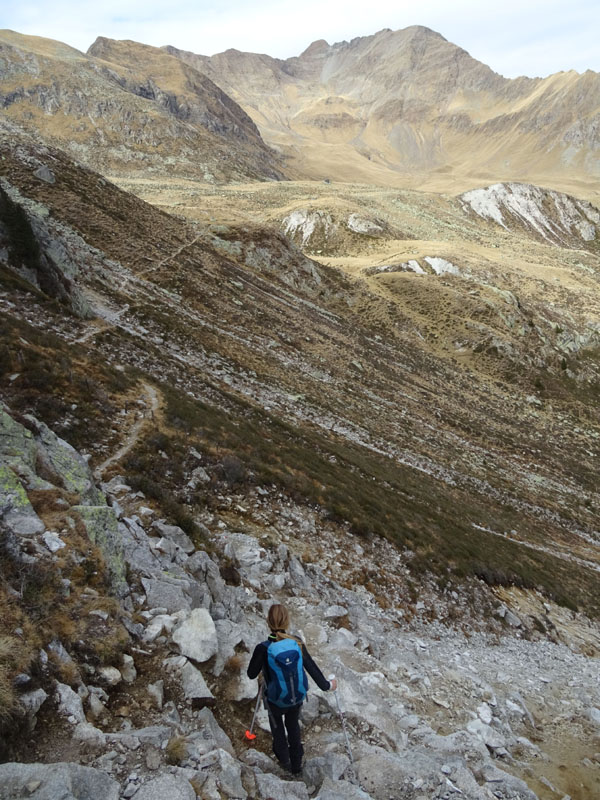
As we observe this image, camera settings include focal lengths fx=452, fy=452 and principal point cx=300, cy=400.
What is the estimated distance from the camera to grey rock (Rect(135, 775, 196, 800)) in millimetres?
4930

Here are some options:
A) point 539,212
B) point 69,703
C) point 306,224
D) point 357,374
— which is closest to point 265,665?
point 69,703

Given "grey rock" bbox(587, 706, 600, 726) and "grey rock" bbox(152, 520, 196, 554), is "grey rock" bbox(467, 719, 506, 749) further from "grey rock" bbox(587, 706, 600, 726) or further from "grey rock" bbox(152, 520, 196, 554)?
"grey rock" bbox(152, 520, 196, 554)

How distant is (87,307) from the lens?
91.1 feet

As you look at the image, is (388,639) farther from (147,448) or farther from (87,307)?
(87,307)

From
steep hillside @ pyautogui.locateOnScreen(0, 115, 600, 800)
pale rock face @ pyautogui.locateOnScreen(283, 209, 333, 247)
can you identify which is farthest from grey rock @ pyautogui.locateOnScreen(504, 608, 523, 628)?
pale rock face @ pyautogui.locateOnScreen(283, 209, 333, 247)

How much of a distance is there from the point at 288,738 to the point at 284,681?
1.04 metres

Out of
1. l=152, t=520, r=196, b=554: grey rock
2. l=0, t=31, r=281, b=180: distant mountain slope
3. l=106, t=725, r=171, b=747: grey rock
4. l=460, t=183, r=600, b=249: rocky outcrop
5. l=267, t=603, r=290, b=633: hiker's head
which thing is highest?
l=460, t=183, r=600, b=249: rocky outcrop

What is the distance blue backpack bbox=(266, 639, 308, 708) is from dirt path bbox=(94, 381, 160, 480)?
851cm

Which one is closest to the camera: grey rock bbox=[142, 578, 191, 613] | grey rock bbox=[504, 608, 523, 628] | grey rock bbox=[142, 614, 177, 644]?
grey rock bbox=[142, 614, 177, 644]

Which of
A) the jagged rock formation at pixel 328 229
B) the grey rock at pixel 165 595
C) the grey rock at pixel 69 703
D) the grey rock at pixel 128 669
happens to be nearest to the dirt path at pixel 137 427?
the grey rock at pixel 165 595

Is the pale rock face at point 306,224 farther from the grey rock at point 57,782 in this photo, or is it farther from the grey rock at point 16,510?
the grey rock at point 57,782

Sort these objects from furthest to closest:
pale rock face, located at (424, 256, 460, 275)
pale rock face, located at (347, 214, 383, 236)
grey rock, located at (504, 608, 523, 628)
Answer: pale rock face, located at (347, 214, 383, 236) → pale rock face, located at (424, 256, 460, 275) → grey rock, located at (504, 608, 523, 628)

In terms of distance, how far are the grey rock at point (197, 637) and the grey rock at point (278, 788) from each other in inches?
77.9

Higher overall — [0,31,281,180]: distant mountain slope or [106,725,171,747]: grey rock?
[0,31,281,180]: distant mountain slope
